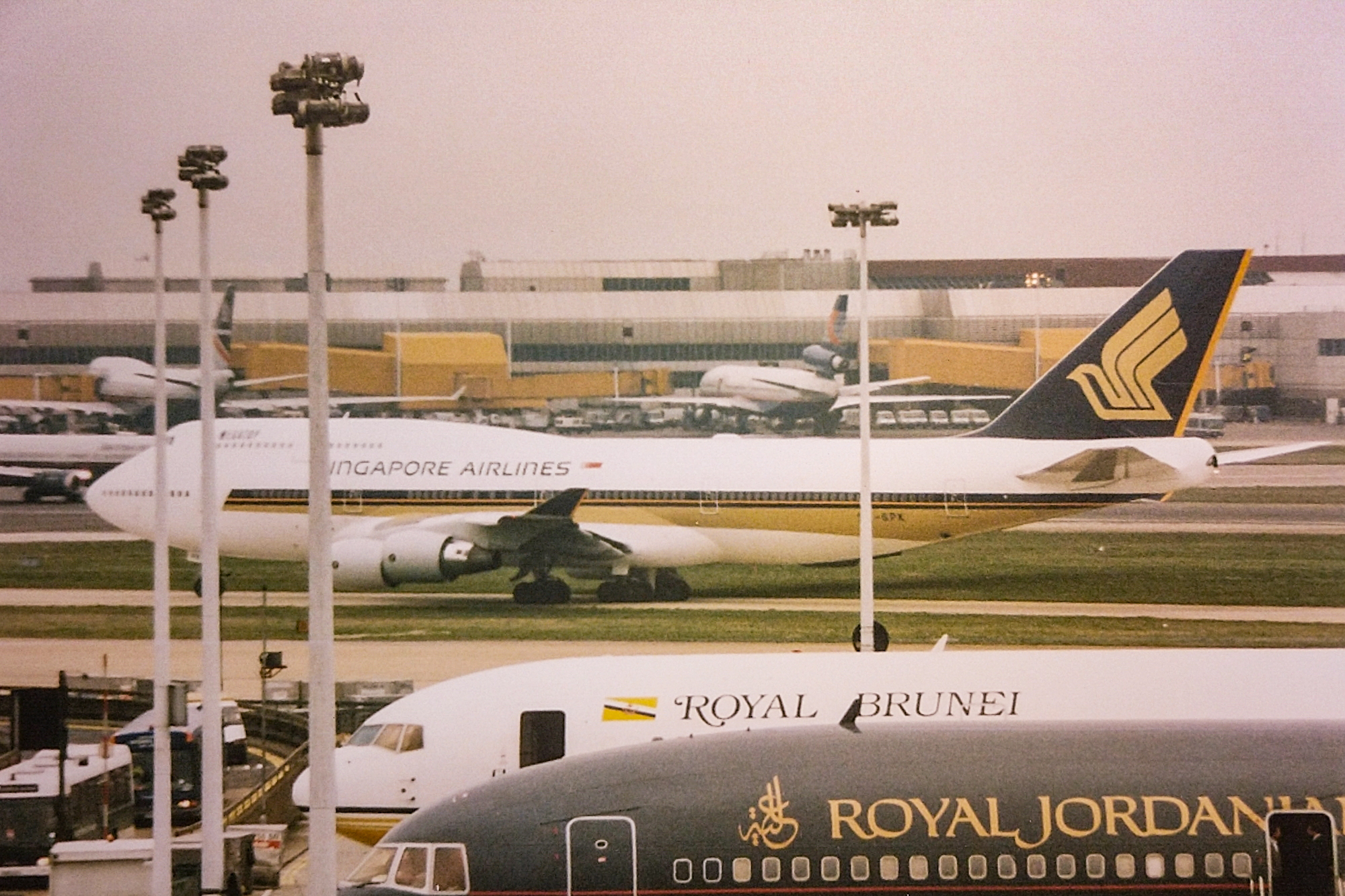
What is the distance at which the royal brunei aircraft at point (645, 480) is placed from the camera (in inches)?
1528

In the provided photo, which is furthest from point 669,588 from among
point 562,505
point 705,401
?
point 705,401

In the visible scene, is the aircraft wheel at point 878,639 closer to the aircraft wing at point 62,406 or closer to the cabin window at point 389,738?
the cabin window at point 389,738

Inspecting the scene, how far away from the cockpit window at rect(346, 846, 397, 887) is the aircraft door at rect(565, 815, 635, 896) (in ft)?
5.27

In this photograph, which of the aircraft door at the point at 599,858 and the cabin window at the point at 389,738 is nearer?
the aircraft door at the point at 599,858

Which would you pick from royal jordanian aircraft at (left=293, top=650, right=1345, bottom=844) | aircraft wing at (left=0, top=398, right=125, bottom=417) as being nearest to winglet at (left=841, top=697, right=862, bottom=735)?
royal jordanian aircraft at (left=293, top=650, right=1345, bottom=844)

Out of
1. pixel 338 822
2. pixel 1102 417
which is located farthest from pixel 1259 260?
pixel 338 822

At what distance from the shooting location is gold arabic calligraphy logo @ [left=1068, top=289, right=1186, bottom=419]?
39344mm

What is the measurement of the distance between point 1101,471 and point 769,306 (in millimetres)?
12260

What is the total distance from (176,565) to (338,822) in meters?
25.0

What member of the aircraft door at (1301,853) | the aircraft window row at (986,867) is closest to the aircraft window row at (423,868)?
the aircraft window row at (986,867)

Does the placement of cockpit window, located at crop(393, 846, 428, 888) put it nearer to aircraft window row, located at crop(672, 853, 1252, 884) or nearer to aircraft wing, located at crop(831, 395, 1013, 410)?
aircraft window row, located at crop(672, 853, 1252, 884)

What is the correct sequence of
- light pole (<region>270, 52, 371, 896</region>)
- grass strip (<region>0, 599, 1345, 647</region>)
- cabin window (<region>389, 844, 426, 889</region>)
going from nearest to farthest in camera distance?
light pole (<region>270, 52, 371, 896</region>), cabin window (<region>389, 844, 426, 889</region>), grass strip (<region>0, 599, 1345, 647</region>)

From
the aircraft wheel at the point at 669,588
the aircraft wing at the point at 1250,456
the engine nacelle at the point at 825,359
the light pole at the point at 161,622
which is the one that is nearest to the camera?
the light pole at the point at 161,622

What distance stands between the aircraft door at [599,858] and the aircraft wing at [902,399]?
104ft
